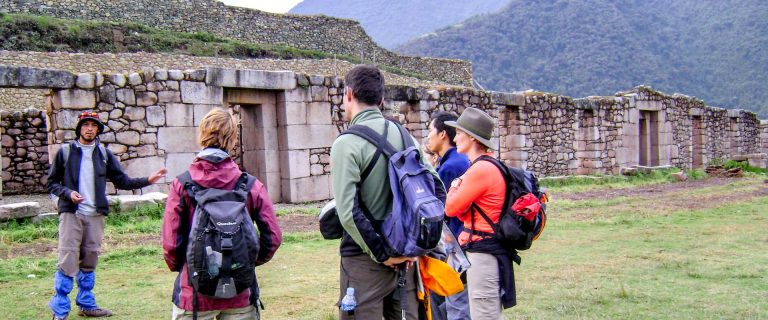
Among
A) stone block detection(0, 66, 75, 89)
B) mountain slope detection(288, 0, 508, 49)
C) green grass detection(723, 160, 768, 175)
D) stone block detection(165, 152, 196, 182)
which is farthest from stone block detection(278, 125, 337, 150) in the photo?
mountain slope detection(288, 0, 508, 49)

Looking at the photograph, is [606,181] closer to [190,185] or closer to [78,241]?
[78,241]

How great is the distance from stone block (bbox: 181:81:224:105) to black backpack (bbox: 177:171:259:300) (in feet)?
30.7

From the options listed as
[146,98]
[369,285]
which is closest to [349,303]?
[369,285]

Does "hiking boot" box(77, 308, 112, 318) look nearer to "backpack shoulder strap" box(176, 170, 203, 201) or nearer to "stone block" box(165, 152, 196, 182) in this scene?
"backpack shoulder strap" box(176, 170, 203, 201)

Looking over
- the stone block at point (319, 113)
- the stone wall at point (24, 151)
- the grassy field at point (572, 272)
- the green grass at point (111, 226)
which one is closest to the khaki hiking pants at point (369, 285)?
the grassy field at point (572, 272)

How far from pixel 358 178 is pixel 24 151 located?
47.0 ft

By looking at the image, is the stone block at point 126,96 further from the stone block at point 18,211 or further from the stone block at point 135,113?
the stone block at point 18,211

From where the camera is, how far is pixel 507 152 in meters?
20.0

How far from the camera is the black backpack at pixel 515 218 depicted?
16.0 ft

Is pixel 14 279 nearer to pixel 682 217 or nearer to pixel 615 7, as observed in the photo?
pixel 682 217

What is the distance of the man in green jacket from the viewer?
390 centimetres

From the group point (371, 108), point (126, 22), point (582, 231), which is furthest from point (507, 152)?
point (126, 22)

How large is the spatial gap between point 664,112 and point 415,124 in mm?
12561

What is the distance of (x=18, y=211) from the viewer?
34.9 feet
